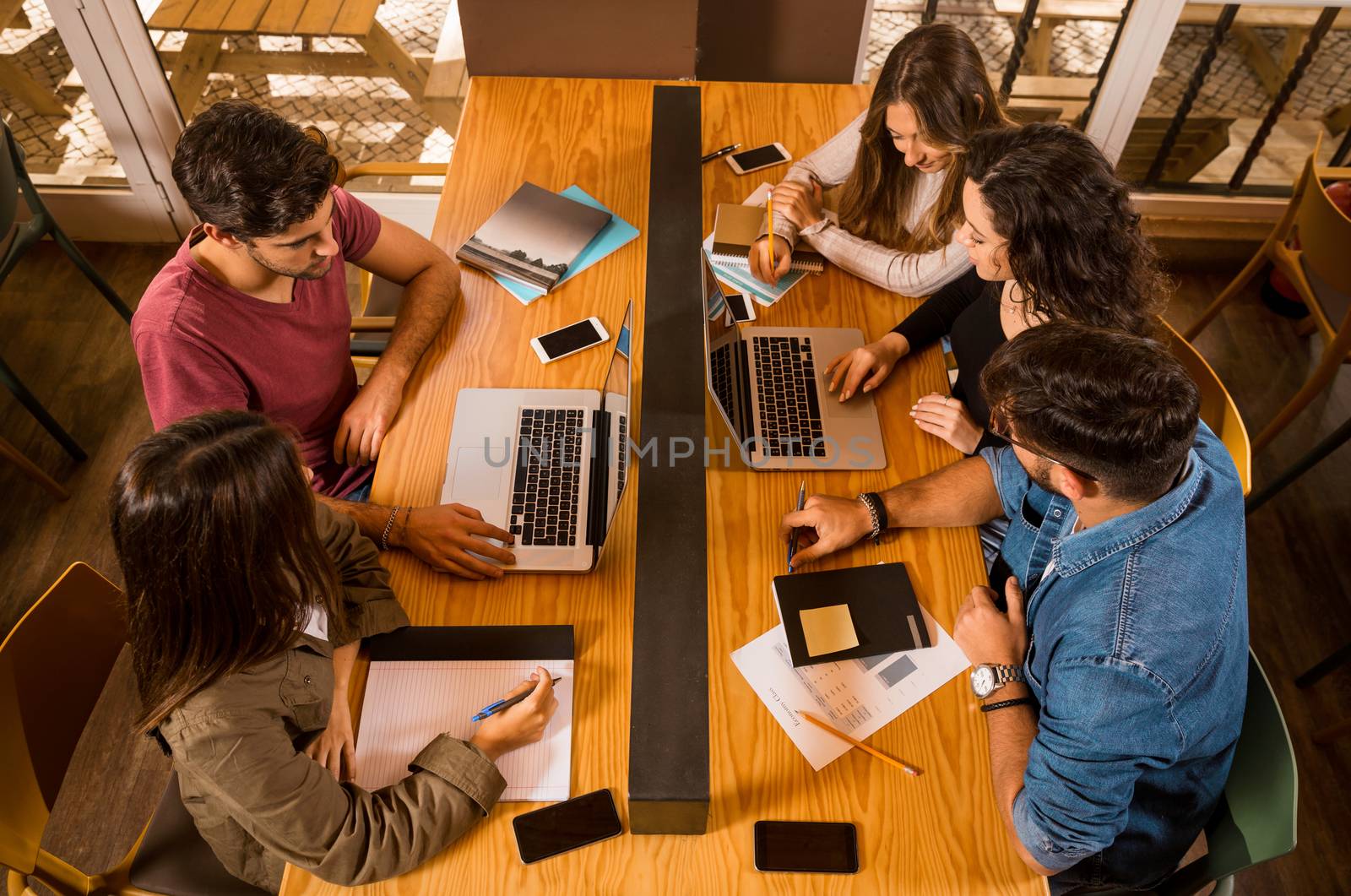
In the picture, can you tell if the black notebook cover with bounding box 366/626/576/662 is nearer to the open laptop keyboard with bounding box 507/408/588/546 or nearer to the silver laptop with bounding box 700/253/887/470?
the open laptop keyboard with bounding box 507/408/588/546

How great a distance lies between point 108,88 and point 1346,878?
12.8ft

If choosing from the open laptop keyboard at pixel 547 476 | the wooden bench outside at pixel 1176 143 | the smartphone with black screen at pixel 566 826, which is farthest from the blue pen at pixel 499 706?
the wooden bench outside at pixel 1176 143

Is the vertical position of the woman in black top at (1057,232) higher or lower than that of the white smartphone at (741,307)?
higher

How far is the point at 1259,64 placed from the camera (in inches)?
124

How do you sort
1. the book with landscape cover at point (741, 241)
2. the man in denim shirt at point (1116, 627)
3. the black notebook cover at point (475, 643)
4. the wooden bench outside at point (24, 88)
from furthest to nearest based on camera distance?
the wooden bench outside at point (24, 88) < the book with landscape cover at point (741, 241) < the black notebook cover at point (475, 643) < the man in denim shirt at point (1116, 627)

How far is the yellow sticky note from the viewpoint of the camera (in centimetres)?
144

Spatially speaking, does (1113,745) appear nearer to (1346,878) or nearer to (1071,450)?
(1071,450)

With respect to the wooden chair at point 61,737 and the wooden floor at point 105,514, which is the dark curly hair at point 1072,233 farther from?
the wooden chair at point 61,737

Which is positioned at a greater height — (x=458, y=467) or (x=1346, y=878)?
(x=458, y=467)

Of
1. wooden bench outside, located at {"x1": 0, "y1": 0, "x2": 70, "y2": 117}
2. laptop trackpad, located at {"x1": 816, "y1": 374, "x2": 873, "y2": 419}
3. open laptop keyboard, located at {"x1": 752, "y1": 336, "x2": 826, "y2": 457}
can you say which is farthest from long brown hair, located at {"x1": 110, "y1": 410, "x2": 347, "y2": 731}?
wooden bench outside, located at {"x1": 0, "y1": 0, "x2": 70, "y2": 117}

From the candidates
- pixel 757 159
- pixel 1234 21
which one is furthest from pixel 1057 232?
pixel 1234 21

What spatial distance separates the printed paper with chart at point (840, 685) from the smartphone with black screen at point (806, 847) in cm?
10

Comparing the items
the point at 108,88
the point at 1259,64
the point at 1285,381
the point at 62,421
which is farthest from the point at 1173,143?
the point at 62,421

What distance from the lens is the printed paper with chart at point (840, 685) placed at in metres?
1.37
